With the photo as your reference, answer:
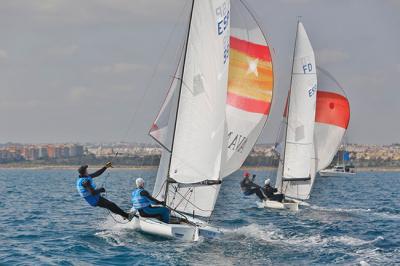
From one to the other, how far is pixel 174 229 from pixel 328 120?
59.4 ft

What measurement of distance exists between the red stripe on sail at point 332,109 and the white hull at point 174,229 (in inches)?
660

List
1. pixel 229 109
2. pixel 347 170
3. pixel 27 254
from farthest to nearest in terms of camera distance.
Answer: pixel 347 170
pixel 229 109
pixel 27 254

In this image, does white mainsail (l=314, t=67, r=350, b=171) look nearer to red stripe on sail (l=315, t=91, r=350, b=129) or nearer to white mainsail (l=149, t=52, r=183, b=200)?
red stripe on sail (l=315, t=91, r=350, b=129)

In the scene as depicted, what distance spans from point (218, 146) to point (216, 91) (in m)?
1.48

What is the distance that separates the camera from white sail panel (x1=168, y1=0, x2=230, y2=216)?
1794 cm

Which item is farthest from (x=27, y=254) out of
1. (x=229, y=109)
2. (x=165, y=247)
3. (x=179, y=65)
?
(x=229, y=109)

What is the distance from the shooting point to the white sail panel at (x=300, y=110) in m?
29.0

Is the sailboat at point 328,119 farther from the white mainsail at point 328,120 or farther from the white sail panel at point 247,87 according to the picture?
the white sail panel at point 247,87

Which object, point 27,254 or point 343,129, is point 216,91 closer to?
point 27,254

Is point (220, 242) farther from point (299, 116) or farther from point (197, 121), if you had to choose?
point (299, 116)

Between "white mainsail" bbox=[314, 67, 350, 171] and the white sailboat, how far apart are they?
1504 centimetres

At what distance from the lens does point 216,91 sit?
1814cm

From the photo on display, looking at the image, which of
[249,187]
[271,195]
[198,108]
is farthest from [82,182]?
[271,195]

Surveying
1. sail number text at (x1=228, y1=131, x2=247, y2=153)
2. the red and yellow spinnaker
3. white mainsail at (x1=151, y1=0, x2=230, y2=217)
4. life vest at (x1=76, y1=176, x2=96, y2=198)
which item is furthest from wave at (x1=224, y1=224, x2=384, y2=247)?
the red and yellow spinnaker
